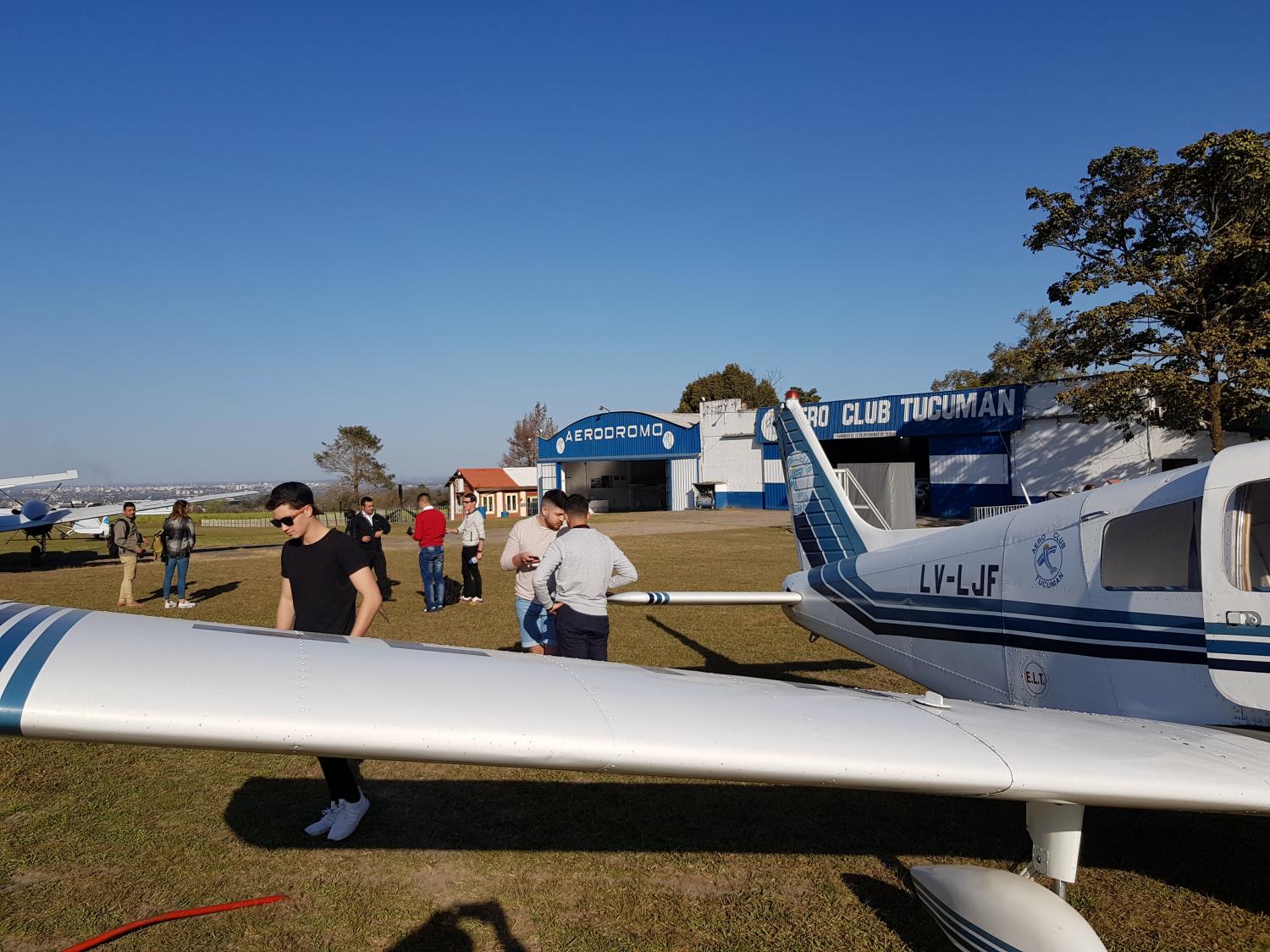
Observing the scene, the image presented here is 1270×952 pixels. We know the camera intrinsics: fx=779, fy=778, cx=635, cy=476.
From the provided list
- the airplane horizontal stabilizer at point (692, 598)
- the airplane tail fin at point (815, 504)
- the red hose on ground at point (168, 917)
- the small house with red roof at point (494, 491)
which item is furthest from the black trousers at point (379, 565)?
the small house with red roof at point (494, 491)

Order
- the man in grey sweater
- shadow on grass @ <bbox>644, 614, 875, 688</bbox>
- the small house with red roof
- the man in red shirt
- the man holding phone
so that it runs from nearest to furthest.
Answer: the man in grey sweater, the man holding phone, shadow on grass @ <bbox>644, 614, 875, 688</bbox>, the man in red shirt, the small house with red roof

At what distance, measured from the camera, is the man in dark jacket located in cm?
1127

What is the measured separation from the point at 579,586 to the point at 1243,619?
11.8 ft

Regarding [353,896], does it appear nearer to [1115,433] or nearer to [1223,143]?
[1223,143]

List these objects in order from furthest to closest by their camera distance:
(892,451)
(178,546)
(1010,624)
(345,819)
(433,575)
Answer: (892,451) < (178,546) < (433,575) < (1010,624) < (345,819)

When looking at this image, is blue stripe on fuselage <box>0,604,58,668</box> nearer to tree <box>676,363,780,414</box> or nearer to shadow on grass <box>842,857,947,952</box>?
shadow on grass <box>842,857,947,952</box>

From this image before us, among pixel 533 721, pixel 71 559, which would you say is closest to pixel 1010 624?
pixel 533 721

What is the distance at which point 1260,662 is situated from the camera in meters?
3.33

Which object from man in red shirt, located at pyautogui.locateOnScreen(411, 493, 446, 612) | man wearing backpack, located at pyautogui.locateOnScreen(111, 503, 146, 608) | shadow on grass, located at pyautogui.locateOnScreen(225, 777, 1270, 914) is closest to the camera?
shadow on grass, located at pyautogui.locateOnScreen(225, 777, 1270, 914)

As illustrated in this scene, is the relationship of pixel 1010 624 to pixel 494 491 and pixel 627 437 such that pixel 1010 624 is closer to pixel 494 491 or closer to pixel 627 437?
pixel 627 437

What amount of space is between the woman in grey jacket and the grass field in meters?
6.71

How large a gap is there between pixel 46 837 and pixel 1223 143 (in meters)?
28.0

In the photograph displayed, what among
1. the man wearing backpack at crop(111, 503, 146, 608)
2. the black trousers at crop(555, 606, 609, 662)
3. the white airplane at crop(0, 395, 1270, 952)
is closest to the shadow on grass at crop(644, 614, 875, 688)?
the black trousers at crop(555, 606, 609, 662)

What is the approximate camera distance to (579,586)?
17.5 feet
